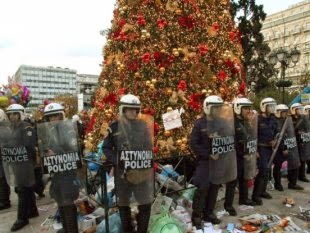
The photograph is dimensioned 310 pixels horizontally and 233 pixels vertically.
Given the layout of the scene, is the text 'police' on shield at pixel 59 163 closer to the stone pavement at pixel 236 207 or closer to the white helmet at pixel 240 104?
the stone pavement at pixel 236 207

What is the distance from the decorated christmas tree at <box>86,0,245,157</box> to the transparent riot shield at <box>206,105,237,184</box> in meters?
1.31

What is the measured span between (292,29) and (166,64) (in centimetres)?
6662

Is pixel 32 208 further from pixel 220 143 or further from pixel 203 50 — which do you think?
pixel 203 50

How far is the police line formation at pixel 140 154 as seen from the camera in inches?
193

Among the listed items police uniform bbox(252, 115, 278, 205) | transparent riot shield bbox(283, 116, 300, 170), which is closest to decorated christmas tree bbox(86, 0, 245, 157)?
police uniform bbox(252, 115, 278, 205)

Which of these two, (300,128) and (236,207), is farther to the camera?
(300,128)

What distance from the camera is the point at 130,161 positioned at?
4.82m

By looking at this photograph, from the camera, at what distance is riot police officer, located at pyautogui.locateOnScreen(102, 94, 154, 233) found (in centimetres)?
484

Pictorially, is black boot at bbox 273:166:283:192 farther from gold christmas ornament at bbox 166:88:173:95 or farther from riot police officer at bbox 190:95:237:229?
gold christmas ornament at bbox 166:88:173:95

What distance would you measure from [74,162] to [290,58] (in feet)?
49.0

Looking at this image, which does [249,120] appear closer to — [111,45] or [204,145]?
[204,145]

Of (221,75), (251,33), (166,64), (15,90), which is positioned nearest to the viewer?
(166,64)

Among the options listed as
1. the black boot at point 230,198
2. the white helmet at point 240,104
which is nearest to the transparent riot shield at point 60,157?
the black boot at point 230,198

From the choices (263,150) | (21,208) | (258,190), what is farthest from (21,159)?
(263,150)
